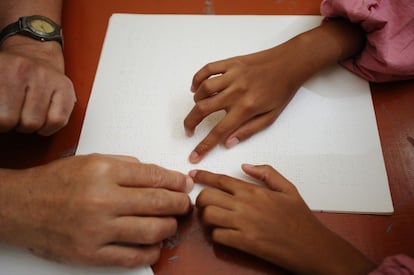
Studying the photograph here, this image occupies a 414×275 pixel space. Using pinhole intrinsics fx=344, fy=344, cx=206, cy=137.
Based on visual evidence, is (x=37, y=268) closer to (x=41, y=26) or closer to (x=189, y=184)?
(x=189, y=184)

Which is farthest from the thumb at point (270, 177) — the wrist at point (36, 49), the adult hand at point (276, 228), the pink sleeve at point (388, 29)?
the wrist at point (36, 49)

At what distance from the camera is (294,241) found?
0.46 m

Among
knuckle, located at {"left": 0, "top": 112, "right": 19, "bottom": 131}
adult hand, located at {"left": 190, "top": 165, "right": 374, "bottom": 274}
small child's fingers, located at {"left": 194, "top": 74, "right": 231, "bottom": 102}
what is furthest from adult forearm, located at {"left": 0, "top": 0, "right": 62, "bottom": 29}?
adult hand, located at {"left": 190, "top": 165, "right": 374, "bottom": 274}

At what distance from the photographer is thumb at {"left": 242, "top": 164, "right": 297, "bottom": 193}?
50cm

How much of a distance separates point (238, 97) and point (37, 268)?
1.27ft

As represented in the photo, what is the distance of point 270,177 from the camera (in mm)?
510

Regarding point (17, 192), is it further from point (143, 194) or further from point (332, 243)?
point (332, 243)

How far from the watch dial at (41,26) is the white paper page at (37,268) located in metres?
0.39

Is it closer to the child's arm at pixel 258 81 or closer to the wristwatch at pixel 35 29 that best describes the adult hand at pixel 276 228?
the child's arm at pixel 258 81

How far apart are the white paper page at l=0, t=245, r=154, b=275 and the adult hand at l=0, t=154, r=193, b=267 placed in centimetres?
2

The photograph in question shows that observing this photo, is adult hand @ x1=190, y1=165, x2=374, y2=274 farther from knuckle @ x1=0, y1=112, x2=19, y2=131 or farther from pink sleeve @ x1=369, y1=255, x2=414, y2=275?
knuckle @ x1=0, y1=112, x2=19, y2=131

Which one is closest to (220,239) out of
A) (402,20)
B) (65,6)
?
(402,20)

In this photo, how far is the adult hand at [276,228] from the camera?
449 millimetres

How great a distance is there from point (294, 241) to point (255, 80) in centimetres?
27
